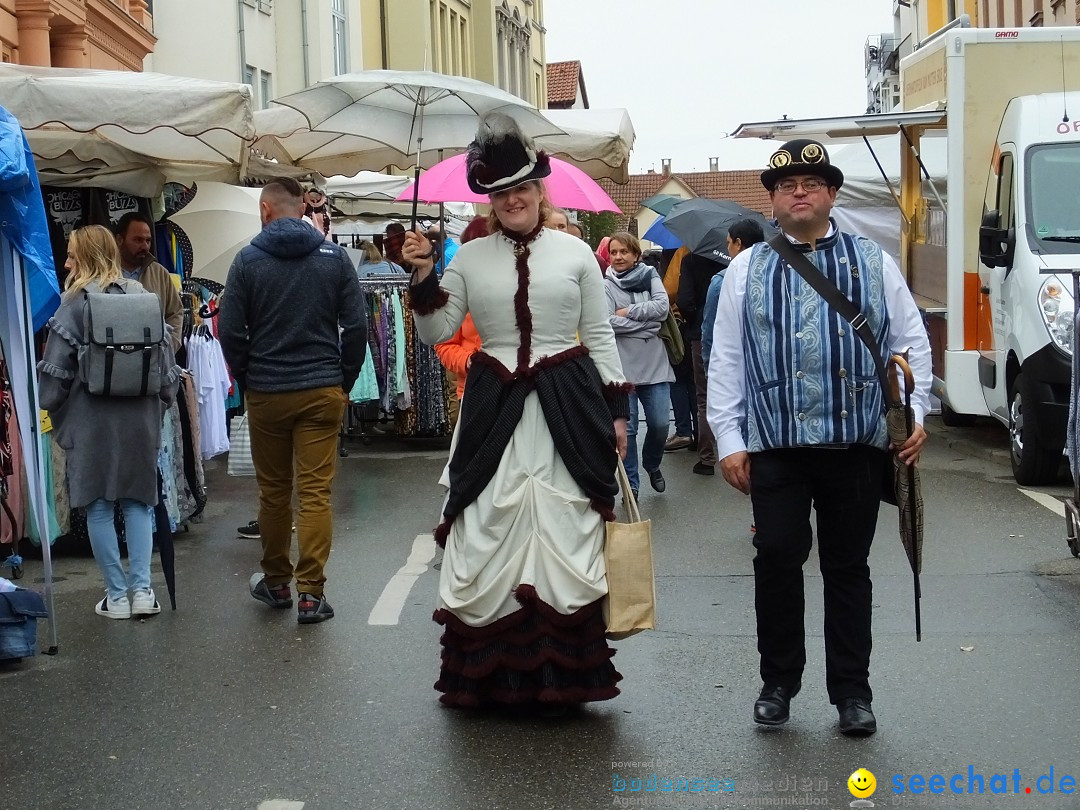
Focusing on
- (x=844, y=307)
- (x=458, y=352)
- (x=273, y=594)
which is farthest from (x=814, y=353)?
(x=273, y=594)

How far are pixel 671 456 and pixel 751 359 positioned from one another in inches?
318

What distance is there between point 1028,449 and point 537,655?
6381mm

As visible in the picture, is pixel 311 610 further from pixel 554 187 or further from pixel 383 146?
pixel 383 146

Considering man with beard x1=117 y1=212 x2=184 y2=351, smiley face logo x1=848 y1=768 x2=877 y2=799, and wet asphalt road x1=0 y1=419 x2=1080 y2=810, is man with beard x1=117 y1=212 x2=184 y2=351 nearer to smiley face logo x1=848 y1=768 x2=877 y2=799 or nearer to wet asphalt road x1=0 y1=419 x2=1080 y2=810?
wet asphalt road x1=0 y1=419 x2=1080 y2=810

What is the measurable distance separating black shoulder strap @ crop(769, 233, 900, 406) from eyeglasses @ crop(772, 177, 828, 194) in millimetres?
226

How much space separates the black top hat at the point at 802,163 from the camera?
515 cm

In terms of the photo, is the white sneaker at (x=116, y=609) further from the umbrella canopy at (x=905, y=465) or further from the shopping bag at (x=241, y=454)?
the umbrella canopy at (x=905, y=465)

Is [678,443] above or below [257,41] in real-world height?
below

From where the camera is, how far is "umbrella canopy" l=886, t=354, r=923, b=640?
200 inches

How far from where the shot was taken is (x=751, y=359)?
523cm

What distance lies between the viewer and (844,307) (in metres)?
5.09

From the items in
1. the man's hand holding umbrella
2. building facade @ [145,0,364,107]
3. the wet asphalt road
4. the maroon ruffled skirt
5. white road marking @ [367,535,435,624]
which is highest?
building facade @ [145,0,364,107]

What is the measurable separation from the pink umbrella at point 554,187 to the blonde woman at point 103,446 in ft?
11.0

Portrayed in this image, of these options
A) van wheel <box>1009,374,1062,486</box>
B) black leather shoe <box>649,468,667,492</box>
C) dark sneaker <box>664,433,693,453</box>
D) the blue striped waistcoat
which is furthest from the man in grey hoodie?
dark sneaker <box>664,433,693,453</box>
